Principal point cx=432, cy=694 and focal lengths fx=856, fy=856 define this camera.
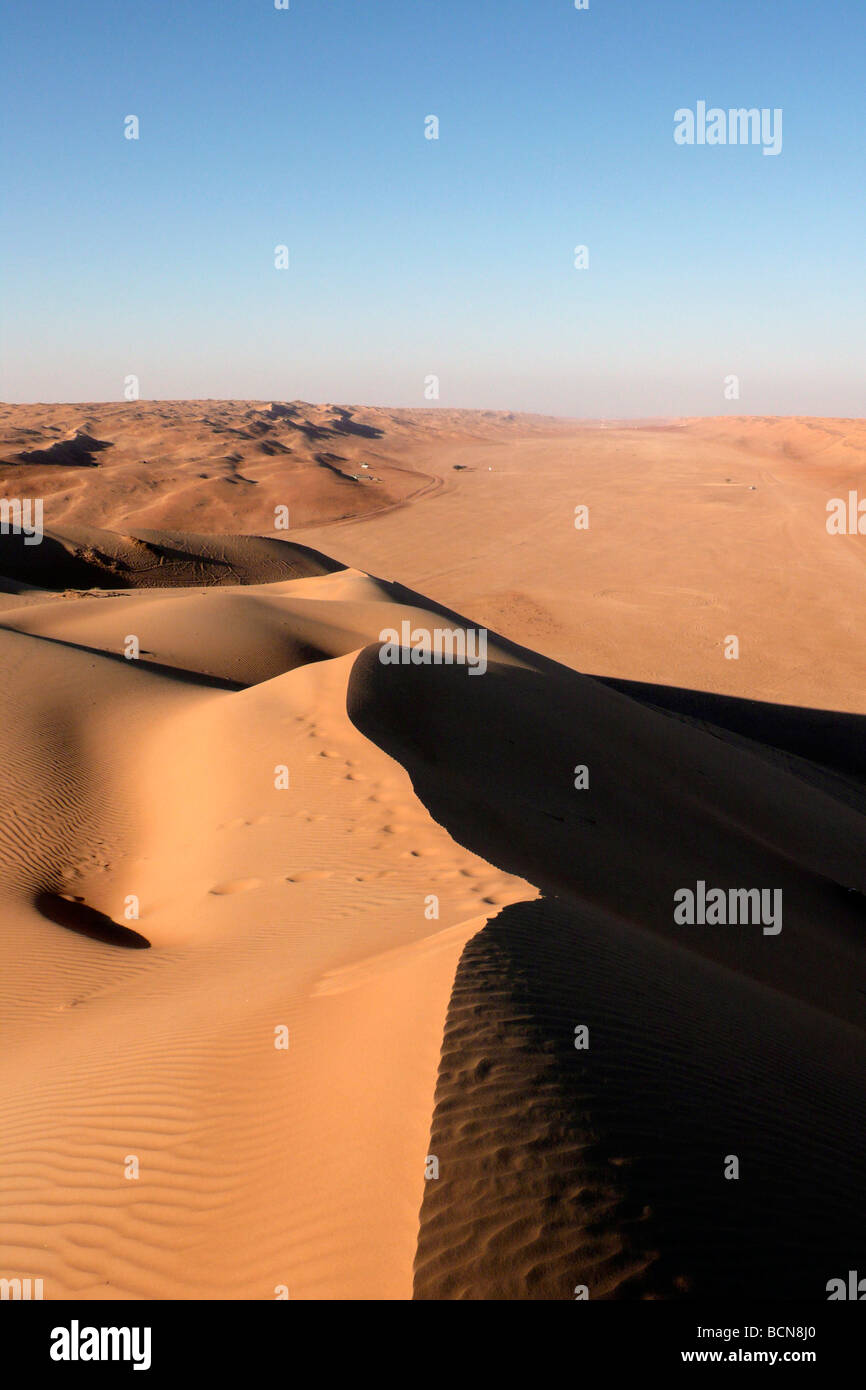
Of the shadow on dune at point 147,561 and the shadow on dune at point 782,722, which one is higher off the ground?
the shadow on dune at point 147,561

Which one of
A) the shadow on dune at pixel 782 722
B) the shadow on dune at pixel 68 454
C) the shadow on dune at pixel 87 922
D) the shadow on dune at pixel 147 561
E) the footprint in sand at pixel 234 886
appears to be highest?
the shadow on dune at pixel 68 454

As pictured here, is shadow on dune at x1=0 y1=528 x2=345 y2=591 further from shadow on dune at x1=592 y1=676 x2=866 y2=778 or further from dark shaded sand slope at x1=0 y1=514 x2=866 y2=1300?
dark shaded sand slope at x1=0 y1=514 x2=866 y2=1300

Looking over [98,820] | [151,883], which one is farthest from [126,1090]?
[98,820]

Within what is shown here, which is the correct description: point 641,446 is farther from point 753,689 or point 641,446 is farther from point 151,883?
point 151,883

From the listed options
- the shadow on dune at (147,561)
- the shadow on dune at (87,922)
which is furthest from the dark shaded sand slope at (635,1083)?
the shadow on dune at (147,561)

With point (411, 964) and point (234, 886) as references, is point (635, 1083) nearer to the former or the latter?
point (411, 964)

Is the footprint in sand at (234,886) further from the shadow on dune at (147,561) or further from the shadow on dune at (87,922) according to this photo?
the shadow on dune at (147,561)
